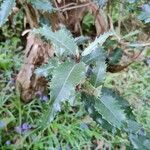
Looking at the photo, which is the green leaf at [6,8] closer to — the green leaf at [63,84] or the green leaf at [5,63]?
the green leaf at [63,84]

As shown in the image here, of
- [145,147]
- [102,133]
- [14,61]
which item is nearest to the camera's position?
[145,147]

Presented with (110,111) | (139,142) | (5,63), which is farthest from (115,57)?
(5,63)

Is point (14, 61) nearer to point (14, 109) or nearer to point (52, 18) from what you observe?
point (14, 109)

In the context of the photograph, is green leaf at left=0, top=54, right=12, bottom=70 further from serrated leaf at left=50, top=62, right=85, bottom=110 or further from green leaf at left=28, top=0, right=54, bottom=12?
serrated leaf at left=50, top=62, right=85, bottom=110

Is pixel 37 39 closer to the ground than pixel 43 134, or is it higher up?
higher up

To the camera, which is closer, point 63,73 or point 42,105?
point 63,73

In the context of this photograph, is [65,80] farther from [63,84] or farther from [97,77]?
[97,77]

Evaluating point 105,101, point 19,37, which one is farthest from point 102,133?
point 105,101

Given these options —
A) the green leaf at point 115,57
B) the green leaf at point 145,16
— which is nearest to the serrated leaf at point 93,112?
the green leaf at point 145,16

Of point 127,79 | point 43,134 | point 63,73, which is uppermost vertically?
point 63,73
